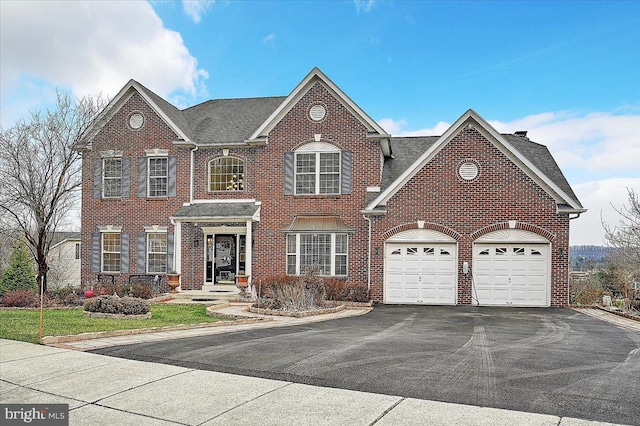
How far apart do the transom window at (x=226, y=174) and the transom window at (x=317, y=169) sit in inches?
106

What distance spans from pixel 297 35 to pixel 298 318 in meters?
12.2

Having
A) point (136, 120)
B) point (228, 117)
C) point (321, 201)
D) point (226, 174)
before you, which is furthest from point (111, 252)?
point (321, 201)

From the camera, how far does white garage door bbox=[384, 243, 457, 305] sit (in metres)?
19.6

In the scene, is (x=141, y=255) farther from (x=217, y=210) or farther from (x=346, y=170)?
(x=346, y=170)

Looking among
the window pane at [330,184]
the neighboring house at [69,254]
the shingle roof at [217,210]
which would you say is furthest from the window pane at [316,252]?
the neighboring house at [69,254]

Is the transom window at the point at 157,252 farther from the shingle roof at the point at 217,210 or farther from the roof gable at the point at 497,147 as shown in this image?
the roof gable at the point at 497,147

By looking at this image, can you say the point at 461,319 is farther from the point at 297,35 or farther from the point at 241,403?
the point at 297,35

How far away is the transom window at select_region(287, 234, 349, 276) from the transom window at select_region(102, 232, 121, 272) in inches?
324

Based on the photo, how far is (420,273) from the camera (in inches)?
779

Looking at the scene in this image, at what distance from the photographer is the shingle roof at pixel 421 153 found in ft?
72.4

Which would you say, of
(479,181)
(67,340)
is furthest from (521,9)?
(67,340)

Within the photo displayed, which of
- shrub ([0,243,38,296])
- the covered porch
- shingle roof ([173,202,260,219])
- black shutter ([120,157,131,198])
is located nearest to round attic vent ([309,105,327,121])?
the covered porch

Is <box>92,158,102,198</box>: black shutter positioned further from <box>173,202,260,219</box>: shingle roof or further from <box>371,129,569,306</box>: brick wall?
<box>371,129,569,306</box>: brick wall

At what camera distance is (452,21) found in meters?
18.9
